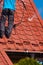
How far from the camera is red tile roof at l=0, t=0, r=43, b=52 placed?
14891 mm

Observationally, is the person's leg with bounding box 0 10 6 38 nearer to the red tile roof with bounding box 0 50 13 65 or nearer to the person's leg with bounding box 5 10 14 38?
the person's leg with bounding box 5 10 14 38

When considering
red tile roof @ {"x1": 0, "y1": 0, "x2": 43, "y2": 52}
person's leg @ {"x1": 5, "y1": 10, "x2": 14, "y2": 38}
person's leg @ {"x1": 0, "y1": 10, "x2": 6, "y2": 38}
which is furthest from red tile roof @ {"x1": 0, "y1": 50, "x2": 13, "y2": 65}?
person's leg @ {"x1": 5, "y1": 10, "x2": 14, "y2": 38}

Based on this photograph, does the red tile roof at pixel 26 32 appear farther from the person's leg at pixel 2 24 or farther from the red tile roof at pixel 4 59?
the red tile roof at pixel 4 59

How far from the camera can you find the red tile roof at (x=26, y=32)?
14.9 meters

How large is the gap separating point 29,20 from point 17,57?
2.44 metres

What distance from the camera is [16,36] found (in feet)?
50.9

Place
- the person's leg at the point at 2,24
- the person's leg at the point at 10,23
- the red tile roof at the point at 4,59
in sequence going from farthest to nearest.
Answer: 1. the person's leg at the point at 10,23
2. the person's leg at the point at 2,24
3. the red tile roof at the point at 4,59

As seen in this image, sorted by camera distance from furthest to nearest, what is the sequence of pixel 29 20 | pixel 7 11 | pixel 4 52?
pixel 29 20
pixel 7 11
pixel 4 52

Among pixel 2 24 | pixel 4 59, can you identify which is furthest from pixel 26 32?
pixel 4 59

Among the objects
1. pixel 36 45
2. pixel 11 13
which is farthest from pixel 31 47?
pixel 11 13

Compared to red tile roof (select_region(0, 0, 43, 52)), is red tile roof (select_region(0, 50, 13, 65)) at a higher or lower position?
higher

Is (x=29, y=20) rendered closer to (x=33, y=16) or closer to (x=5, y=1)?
(x=33, y=16)

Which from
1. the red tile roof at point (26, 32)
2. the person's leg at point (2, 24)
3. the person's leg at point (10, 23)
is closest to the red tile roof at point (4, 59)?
the red tile roof at point (26, 32)

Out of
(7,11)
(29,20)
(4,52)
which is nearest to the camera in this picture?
(4,52)
